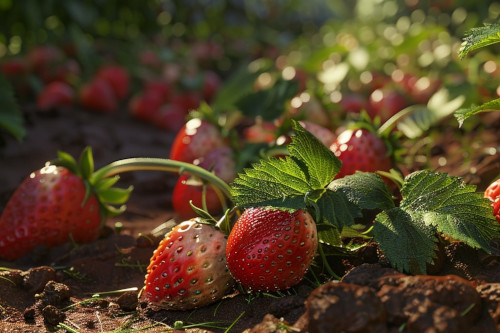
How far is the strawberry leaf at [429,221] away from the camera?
127cm

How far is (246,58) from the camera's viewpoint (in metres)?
5.13

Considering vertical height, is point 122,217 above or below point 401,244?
below

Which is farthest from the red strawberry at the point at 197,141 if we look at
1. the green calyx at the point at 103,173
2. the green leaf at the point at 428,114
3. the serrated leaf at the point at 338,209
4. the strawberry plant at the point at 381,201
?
the serrated leaf at the point at 338,209

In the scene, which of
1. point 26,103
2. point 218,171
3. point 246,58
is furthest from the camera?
point 246,58

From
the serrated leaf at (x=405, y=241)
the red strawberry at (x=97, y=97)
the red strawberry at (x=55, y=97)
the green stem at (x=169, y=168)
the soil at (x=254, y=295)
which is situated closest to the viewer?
the soil at (x=254, y=295)

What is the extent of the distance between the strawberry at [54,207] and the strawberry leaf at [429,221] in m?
0.90

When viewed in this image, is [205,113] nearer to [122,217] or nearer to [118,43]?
[122,217]

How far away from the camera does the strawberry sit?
A: 73.8 inches

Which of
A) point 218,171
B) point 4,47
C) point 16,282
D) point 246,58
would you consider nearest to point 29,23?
point 4,47

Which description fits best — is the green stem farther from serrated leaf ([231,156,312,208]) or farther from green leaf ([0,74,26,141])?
green leaf ([0,74,26,141])

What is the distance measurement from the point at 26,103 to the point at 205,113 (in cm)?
188

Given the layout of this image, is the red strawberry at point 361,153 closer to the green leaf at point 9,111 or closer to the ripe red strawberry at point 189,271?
the ripe red strawberry at point 189,271

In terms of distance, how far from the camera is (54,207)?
73.9 inches

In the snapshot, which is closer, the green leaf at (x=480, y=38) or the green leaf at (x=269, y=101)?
the green leaf at (x=480, y=38)
